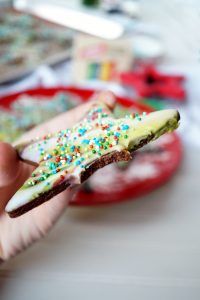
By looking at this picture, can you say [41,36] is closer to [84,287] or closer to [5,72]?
[5,72]

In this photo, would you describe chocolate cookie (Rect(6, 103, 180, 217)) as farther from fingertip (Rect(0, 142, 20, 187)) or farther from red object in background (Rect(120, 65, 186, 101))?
red object in background (Rect(120, 65, 186, 101))

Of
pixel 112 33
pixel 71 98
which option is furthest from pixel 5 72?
pixel 112 33

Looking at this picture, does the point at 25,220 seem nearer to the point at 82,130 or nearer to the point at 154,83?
the point at 82,130

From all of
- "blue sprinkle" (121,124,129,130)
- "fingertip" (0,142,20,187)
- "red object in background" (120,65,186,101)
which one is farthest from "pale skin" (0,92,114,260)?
"red object in background" (120,65,186,101)

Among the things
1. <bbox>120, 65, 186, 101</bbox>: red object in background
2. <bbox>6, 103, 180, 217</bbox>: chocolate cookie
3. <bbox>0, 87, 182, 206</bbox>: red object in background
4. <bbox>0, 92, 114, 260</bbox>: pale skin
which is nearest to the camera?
<bbox>6, 103, 180, 217</bbox>: chocolate cookie

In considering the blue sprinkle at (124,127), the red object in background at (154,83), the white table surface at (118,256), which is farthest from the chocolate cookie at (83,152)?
the red object in background at (154,83)
